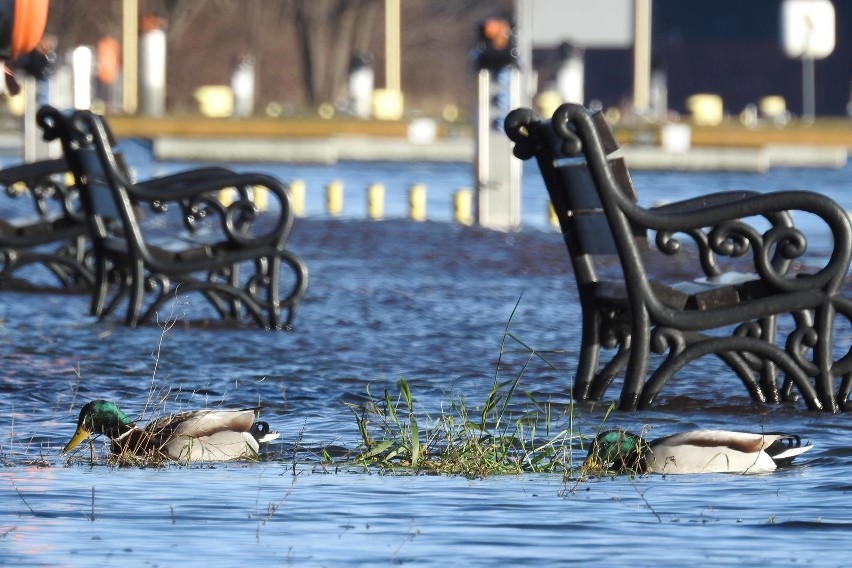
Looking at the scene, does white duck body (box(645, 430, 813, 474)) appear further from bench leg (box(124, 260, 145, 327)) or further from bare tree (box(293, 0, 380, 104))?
bare tree (box(293, 0, 380, 104))

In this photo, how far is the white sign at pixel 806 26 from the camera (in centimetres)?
5033

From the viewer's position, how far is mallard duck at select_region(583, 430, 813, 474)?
655 centimetres

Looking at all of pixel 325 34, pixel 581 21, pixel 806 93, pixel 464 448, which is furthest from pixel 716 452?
pixel 325 34

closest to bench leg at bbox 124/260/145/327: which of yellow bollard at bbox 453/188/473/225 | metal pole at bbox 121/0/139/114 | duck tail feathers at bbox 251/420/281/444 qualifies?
duck tail feathers at bbox 251/420/281/444

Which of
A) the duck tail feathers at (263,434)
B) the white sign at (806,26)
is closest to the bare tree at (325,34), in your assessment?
the white sign at (806,26)

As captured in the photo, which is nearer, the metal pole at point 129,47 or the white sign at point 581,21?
the white sign at point 581,21

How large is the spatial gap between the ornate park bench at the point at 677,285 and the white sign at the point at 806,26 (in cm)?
4277

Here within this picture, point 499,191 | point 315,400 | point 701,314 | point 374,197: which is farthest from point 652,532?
point 374,197

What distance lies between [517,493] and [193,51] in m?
55.7

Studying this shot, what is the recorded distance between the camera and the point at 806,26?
5022cm

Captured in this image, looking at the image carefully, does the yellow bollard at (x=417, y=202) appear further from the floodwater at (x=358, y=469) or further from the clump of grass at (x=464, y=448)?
the clump of grass at (x=464, y=448)

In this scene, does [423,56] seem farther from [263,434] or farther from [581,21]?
[263,434]

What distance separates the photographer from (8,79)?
387 inches

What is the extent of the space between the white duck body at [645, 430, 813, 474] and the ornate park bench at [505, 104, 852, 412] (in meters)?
1.04
